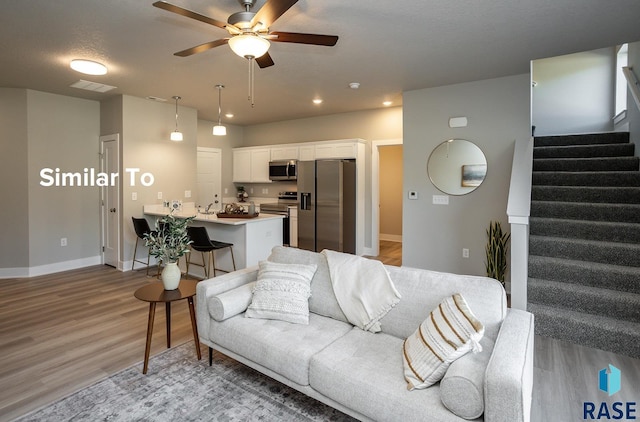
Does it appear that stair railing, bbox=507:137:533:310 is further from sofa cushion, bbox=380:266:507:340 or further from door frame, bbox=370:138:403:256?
door frame, bbox=370:138:403:256

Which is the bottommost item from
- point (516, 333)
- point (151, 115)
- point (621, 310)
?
point (621, 310)

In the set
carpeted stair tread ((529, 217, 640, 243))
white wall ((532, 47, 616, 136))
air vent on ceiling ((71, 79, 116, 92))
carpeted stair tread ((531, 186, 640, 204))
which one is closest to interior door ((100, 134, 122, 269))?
air vent on ceiling ((71, 79, 116, 92))

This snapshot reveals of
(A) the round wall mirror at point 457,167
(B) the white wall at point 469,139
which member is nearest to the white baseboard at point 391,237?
(B) the white wall at point 469,139

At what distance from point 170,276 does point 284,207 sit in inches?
173

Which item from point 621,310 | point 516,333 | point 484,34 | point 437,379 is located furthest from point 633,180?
point 437,379

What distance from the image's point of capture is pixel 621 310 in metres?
2.89

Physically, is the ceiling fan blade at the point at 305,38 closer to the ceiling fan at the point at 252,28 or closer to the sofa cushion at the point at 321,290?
the ceiling fan at the point at 252,28

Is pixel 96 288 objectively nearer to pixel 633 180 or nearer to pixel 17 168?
pixel 17 168

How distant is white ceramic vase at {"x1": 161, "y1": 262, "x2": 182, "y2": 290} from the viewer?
2.54 metres

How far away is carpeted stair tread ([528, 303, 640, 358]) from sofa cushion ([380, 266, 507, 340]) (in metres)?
1.45

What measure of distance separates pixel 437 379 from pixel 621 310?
92.7 inches

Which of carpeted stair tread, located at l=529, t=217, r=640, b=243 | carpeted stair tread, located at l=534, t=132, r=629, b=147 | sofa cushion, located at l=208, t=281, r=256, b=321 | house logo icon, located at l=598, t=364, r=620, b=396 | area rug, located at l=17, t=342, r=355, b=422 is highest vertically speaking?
carpeted stair tread, located at l=534, t=132, r=629, b=147

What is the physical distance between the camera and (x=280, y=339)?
6.75 ft

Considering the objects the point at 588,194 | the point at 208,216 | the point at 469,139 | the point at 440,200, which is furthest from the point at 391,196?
the point at 208,216
